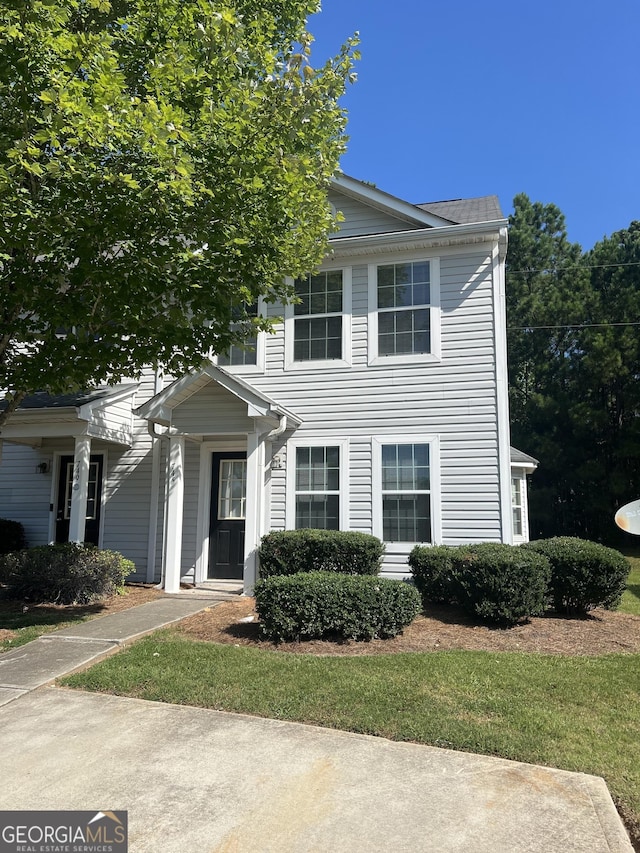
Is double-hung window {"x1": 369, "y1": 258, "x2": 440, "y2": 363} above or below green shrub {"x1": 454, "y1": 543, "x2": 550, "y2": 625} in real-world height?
above

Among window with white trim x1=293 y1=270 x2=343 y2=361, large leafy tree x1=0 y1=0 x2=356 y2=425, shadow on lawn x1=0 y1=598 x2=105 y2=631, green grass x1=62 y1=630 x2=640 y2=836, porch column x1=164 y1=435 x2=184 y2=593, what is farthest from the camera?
window with white trim x1=293 y1=270 x2=343 y2=361

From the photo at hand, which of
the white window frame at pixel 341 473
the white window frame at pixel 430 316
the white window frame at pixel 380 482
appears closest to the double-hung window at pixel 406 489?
the white window frame at pixel 380 482

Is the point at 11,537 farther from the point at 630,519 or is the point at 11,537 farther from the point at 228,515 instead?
the point at 630,519

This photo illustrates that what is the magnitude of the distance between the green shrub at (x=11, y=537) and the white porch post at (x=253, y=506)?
5.26m

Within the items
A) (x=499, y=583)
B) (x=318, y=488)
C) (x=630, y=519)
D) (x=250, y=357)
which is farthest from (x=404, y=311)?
(x=630, y=519)

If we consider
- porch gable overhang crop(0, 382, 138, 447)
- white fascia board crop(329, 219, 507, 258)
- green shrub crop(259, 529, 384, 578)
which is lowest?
green shrub crop(259, 529, 384, 578)

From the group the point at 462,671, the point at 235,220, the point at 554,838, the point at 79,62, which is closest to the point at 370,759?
the point at 554,838

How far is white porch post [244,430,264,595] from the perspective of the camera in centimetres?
970

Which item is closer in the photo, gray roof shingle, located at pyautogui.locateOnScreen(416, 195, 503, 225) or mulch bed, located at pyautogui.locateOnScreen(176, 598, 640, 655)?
mulch bed, located at pyautogui.locateOnScreen(176, 598, 640, 655)

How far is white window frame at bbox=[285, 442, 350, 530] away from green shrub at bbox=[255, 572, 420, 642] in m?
3.45

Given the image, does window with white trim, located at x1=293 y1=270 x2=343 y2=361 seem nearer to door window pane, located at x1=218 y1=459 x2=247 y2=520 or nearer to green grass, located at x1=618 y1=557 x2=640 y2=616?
door window pane, located at x1=218 y1=459 x2=247 y2=520

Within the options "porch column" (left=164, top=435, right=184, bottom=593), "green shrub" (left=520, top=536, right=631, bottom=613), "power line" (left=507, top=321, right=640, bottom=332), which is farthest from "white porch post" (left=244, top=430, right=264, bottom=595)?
"power line" (left=507, top=321, right=640, bottom=332)

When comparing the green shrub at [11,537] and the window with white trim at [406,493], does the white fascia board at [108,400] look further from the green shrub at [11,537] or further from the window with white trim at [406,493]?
the window with white trim at [406,493]

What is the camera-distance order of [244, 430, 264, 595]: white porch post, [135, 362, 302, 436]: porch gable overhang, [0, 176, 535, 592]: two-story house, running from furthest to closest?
[0, 176, 535, 592]: two-story house, [135, 362, 302, 436]: porch gable overhang, [244, 430, 264, 595]: white porch post
